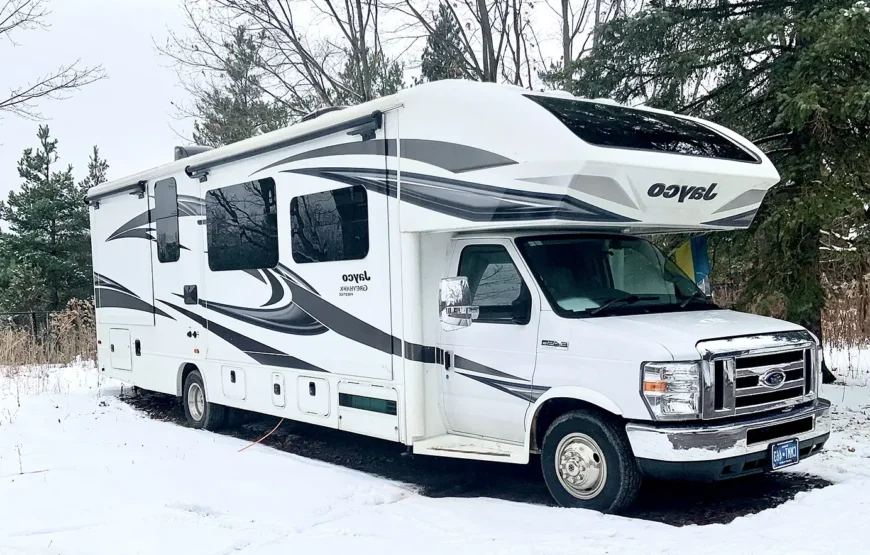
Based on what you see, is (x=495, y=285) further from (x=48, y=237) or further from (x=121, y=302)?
(x=48, y=237)

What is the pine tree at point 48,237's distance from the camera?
26.9 meters

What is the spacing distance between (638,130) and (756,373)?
2.03 metres

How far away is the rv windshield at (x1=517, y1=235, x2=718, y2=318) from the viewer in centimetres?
612

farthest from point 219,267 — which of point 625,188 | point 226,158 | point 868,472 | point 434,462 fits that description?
point 868,472

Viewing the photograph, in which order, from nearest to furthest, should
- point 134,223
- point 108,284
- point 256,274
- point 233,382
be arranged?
point 256,274 → point 233,382 → point 134,223 → point 108,284

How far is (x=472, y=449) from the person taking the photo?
647 centimetres

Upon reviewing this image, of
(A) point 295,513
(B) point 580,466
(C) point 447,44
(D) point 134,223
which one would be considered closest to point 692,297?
(B) point 580,466

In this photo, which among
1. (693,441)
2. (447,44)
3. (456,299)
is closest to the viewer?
(693,441)

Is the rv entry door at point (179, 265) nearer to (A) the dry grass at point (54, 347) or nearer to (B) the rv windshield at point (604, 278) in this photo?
(B) the rv windshield at point (604, 278)

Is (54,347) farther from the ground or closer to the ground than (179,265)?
closer to the ground

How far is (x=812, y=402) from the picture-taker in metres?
6.09

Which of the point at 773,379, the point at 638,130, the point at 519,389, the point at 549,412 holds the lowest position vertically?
the point at 549,412

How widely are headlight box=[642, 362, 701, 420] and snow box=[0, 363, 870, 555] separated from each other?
0.74 metres

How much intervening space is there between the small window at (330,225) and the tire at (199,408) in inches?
104
